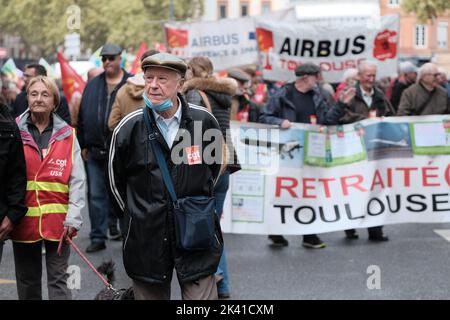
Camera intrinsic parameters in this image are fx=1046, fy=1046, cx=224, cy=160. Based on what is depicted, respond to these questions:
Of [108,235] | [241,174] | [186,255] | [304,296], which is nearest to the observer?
[186,255]

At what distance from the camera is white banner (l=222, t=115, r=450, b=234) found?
33.6ft

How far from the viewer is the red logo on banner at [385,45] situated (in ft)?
43.3

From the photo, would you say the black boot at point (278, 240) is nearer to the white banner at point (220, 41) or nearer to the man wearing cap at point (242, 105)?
the man wearing cap at point (242, 105)

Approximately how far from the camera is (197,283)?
17.4 feet

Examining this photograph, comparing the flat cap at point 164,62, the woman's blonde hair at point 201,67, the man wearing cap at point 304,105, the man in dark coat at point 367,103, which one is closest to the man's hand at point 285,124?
the man wearing cap at point 304,105

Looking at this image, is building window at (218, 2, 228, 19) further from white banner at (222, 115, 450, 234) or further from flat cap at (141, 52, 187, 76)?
flat cap at (141, 52, 187, 76)

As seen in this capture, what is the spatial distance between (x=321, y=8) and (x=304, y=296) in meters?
8.98

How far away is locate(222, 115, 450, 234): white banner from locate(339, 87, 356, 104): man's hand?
12.5 inches

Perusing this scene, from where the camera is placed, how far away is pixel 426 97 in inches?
474

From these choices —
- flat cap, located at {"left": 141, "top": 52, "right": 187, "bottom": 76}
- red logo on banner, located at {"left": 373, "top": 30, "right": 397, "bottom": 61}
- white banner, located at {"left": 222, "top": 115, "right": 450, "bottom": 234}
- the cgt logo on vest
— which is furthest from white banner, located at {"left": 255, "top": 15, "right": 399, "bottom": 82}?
flat cap, located at {"left": 141, "top": 52, "right": 187, "bottom": 76}

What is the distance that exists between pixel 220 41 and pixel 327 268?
30.7 feet

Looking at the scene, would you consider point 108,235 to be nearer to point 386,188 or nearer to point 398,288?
point 386,188

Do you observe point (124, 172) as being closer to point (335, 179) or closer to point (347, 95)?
point (335, 179)

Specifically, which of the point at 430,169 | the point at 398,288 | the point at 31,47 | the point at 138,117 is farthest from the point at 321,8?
the point at 31,47
